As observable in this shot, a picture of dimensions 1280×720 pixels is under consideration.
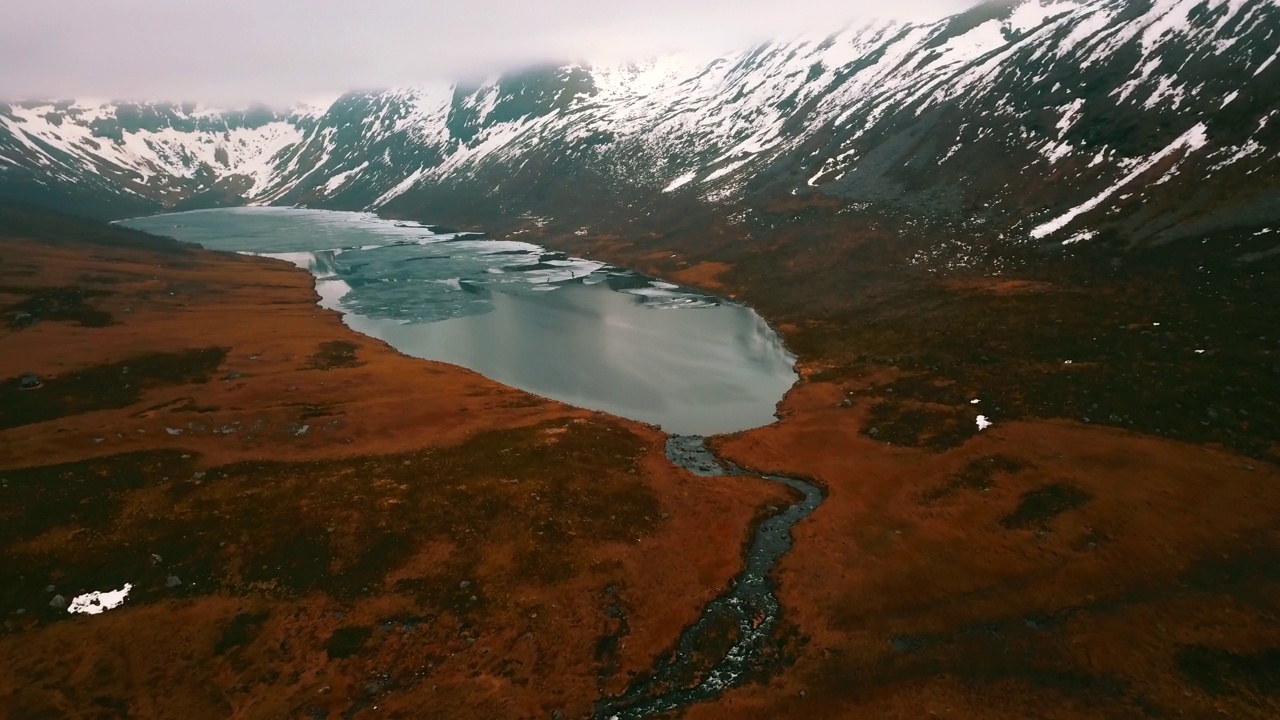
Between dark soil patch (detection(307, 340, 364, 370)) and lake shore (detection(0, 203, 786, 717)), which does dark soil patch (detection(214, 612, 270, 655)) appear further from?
dark soil patch (detection(307, 340, 364, 370))

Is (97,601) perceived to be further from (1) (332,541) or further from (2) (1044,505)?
(2) (1044,505)

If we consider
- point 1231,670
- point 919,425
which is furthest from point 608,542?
point 919,425

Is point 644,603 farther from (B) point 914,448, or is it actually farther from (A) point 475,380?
(A) point 475,380

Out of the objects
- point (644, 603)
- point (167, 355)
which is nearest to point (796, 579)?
point (644, 603)

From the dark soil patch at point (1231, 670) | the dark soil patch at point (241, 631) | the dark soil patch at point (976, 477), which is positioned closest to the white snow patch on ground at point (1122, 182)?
the dark soil patch at point (976, 477)

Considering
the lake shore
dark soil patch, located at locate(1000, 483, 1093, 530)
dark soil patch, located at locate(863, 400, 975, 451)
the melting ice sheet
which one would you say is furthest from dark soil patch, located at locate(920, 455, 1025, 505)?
the melting ice sheet

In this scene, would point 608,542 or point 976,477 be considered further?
point 976,477
